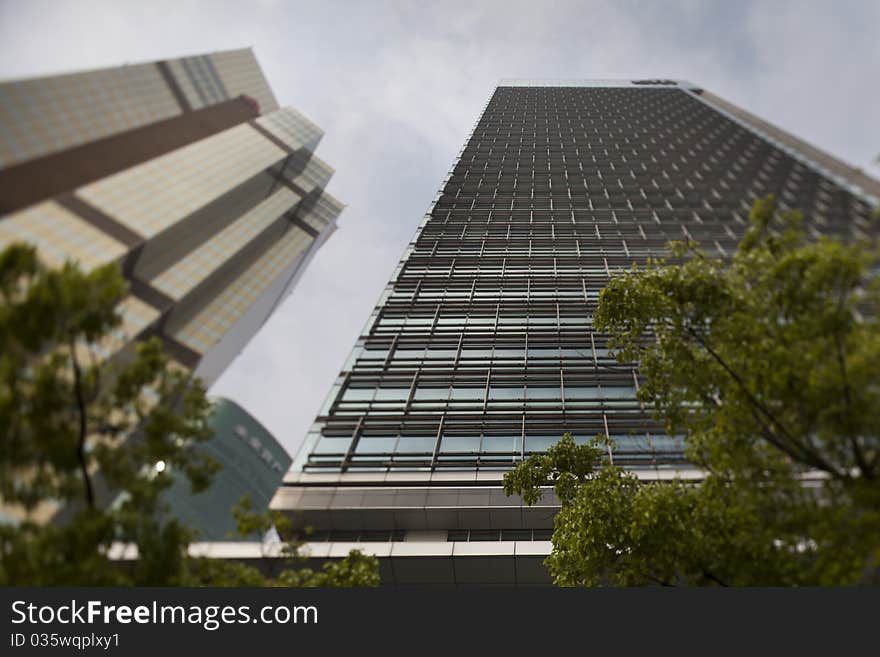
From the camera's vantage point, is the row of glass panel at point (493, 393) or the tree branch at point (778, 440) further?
the row of glass panel at point (493, 393)

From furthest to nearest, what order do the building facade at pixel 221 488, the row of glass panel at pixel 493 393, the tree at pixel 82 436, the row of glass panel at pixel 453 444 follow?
the row of glass panel at pixel 493 393
the row of glass panel at pixel 453 444
the building facade at pixel 221 488
the tree at pixel 82 436

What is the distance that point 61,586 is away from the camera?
223 inches

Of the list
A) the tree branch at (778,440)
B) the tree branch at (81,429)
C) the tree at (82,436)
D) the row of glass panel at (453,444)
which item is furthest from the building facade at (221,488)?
the row of glass panel at (453,444)

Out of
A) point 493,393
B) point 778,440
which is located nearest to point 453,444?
point 493,393

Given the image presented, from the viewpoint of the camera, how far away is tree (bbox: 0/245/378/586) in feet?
17.9

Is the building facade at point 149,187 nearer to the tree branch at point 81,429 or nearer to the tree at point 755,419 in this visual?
the tree branch at point 81,429

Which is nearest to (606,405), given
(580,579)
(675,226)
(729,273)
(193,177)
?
(675,226)

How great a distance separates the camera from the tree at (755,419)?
20.1 feet

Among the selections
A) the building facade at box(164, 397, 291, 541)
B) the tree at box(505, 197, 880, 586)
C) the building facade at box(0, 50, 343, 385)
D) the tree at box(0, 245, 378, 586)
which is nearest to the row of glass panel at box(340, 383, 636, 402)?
the building facade at box(0, 50, 343, 385)

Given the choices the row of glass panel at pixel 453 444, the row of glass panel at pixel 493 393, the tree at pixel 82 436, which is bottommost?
the tree at pixel 82 436

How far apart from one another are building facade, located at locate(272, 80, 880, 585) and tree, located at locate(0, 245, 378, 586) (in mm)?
8238

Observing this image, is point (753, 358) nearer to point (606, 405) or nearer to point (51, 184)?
point (51, 184)

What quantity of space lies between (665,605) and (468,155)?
5376 cm

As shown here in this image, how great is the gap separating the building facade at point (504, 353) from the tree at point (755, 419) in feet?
3.01
